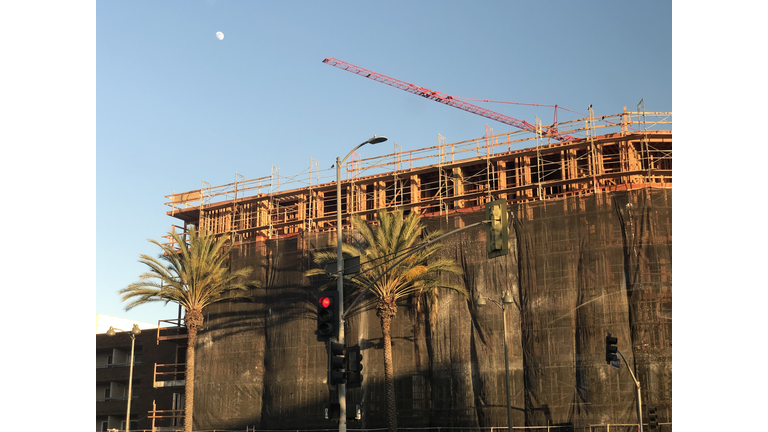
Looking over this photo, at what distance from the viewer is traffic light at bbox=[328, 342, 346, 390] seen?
55.3 feet

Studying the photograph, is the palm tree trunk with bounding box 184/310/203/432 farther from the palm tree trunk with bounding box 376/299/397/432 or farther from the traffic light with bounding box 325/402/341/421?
the traffic light with bounding box 325/402/341/421

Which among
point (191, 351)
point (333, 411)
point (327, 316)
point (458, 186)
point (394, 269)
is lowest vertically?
point (191, 351)

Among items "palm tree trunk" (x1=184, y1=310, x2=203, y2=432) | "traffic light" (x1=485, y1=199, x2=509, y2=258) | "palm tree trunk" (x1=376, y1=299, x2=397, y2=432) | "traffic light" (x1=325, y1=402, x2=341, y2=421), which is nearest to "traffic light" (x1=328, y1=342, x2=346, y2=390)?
"traffic light" (x1=325, y1=402, x2=341, y2=421)

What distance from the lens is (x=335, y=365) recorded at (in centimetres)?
1691

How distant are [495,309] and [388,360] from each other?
23.4 feet

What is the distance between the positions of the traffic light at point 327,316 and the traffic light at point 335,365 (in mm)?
361

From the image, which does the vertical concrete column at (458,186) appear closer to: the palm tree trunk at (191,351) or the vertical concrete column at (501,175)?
the vertical concrete column at (501,175)

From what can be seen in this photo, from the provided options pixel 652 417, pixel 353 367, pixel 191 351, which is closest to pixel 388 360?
pixel 191 351

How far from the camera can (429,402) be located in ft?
137

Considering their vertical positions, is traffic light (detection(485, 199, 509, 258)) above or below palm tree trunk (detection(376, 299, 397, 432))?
above

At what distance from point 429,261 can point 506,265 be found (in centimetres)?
497

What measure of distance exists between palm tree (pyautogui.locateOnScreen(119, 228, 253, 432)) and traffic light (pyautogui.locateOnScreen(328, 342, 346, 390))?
3055 centimetres

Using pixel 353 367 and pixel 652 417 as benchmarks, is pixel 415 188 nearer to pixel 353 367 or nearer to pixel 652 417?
pixel 652 417

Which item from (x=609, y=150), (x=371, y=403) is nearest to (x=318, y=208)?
(x=371, y=403)
